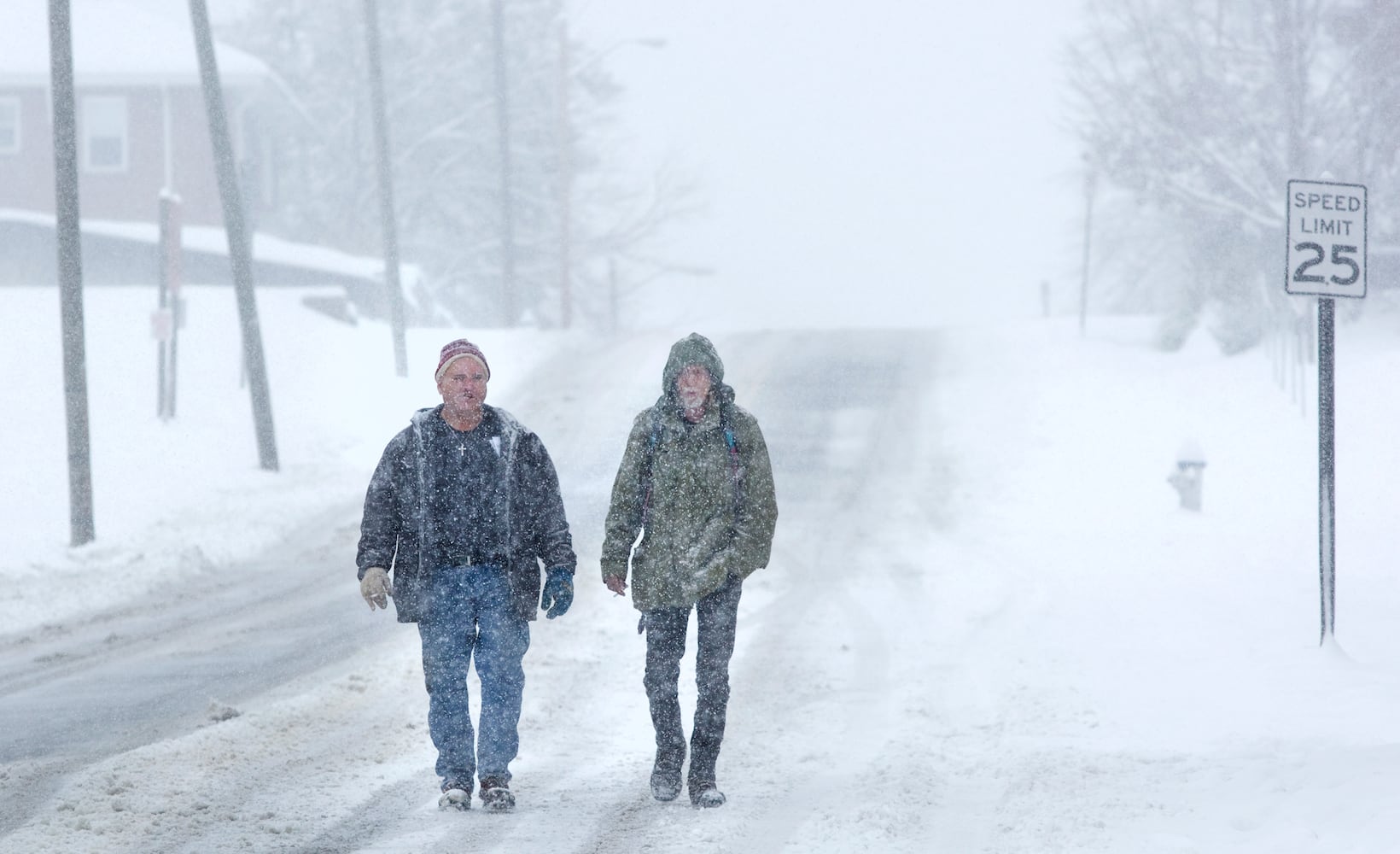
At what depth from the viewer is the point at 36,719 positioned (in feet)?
28.6

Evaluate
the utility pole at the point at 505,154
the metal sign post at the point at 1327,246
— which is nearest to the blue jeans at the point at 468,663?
the metal sign post at the point at 1327,246

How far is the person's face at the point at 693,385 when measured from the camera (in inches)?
256

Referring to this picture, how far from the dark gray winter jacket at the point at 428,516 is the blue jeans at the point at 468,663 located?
2.6 inches

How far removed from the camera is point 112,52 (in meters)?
38.1

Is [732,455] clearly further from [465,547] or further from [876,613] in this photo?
[876,613]

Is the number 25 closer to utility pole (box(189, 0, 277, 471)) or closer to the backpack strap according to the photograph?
the backpack strap

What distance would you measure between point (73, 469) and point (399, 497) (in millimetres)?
10408

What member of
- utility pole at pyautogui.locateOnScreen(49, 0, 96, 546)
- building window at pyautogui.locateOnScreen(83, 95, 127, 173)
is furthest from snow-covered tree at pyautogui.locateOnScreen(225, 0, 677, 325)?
utility pole at pyautogui.locateOnScreen(49, 0, 96, 546)

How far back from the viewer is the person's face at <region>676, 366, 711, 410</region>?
6.50 meters

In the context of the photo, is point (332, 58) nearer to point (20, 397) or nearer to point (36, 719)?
point (20, 397)

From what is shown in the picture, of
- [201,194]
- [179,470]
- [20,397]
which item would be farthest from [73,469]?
[201,194]

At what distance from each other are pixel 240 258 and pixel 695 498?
1454cm

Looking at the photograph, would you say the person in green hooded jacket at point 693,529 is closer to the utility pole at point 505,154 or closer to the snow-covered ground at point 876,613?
the snow-covered ground at point 876,613

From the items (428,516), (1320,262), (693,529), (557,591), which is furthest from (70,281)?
(1320,262)
